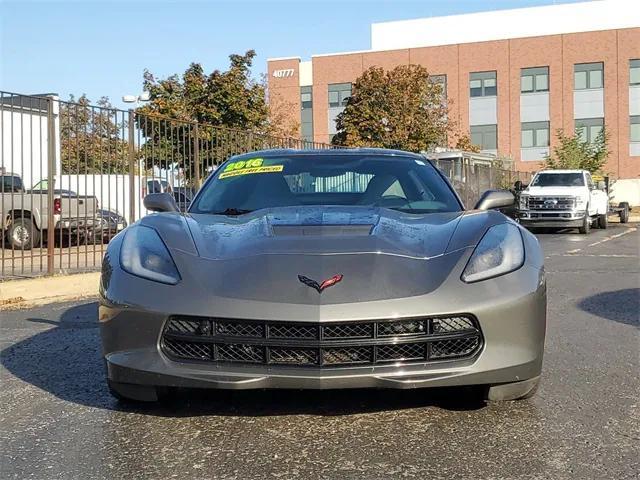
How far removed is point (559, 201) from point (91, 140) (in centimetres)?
1478

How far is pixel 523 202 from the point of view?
2217 cm

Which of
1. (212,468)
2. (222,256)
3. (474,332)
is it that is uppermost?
(222,256)

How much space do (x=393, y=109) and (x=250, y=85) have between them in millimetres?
11068

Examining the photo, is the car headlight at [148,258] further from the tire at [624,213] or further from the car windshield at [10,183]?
the tire at [624,213]

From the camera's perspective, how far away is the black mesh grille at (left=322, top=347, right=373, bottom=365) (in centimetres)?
316

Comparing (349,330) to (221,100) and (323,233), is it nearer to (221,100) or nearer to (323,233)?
(323,233)

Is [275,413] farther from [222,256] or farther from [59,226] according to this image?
[59,226]

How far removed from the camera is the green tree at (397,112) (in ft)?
122

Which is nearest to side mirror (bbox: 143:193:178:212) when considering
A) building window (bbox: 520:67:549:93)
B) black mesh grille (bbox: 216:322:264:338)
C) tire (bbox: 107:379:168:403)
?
tire (bbox: 107:379:168:403)

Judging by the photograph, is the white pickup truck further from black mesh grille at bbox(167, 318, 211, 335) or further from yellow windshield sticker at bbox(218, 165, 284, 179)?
black mesh grille at bbox(167, 318, 211, 335)

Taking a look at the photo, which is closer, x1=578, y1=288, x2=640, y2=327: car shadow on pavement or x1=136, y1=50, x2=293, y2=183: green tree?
x1=578, y1=288, x2=640, y2=327: car shadow on pavement

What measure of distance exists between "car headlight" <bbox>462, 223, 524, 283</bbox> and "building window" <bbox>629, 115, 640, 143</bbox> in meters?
48.9

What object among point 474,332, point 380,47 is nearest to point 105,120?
point 474,332

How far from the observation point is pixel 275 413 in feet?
12.1
